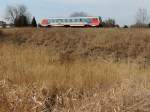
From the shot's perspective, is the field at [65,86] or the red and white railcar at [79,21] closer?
the field at [65,86]

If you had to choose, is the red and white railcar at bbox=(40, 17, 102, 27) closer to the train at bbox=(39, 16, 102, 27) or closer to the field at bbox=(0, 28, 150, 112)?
the train at bbox=(39, 16, 102, 27)

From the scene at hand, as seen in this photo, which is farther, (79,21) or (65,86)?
(79,21)

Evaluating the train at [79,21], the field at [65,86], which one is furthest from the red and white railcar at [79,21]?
the field at [65,86]

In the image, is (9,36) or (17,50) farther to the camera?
(9,36)

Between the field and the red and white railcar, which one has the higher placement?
the field

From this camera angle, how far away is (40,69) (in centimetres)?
1113

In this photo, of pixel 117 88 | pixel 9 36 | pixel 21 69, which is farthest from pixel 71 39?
pixel 117 88

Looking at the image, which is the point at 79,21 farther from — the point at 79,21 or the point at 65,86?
the point at 65,86

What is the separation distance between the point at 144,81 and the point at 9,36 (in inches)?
1134

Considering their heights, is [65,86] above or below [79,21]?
above

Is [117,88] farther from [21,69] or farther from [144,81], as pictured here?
[21,69]

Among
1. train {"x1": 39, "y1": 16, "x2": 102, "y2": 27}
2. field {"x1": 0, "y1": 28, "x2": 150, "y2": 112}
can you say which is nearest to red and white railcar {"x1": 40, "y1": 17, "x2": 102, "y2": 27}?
train {"x1": 39, "y1": 16, "x2": 102, "y2": 27}

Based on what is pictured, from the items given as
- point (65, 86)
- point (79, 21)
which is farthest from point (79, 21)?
point (65, 86)

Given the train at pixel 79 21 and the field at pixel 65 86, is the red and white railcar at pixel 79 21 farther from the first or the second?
the field at pixel 65 86
